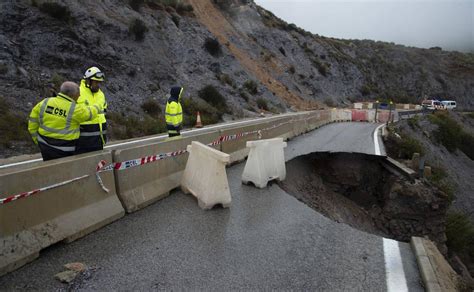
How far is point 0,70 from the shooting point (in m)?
14.9

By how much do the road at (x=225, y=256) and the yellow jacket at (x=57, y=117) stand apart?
1.48m

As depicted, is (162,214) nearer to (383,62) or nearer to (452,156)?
(452,156)

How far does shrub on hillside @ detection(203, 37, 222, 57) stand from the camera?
31837mm

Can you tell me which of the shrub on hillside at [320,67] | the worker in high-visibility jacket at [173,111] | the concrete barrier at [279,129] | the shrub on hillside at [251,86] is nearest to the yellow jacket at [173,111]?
the worker in high-visibility jacket at [173,111]

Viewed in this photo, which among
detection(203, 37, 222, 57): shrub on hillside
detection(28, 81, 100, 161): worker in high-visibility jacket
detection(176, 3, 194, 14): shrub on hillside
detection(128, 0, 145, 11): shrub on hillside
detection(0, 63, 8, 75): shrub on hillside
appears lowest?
detection(28, 81, 100, 161): worker in high-visibility jacket

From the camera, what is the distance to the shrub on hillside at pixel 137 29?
80.1ft

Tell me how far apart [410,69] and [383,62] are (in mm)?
6980

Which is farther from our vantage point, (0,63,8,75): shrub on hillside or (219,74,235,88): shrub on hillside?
(219,74,235,88): shrub on hillside

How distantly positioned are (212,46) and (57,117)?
93.5ft

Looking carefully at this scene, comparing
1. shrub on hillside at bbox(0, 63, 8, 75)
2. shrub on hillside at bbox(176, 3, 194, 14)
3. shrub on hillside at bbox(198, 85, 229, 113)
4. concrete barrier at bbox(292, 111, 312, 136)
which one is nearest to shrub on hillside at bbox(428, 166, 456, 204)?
concrete barrier at bbox(292, 111, 312, 136)

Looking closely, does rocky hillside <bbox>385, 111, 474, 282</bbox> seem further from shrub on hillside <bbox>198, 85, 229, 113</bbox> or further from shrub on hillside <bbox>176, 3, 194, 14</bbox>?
shrub on hillside <bbox>176, 3, 194, 14</bbox>

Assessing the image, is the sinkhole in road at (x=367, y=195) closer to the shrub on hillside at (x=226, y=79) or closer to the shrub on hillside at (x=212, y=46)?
the shrub on hillside at (x=226, y=79)

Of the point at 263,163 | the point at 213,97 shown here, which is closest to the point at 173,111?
the point at 263,163

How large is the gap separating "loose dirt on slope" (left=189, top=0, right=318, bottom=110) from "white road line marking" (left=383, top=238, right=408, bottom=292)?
31776 mm
